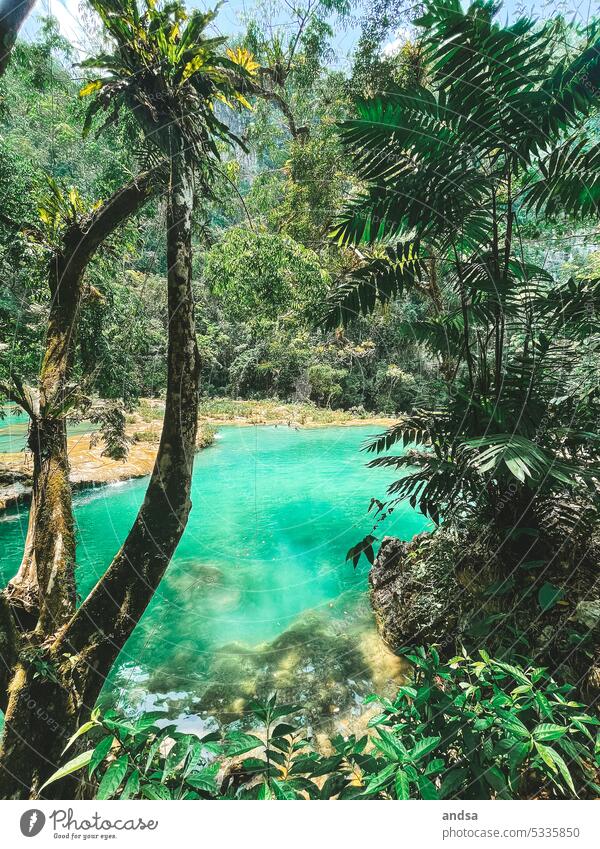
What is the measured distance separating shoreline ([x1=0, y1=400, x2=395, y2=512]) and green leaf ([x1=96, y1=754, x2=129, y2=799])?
1.97 m

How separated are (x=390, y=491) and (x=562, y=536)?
718mm

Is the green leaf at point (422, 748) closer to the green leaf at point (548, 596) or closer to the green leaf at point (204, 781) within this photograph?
the green leaf at point (204, 781)

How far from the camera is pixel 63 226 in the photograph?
6.89ft

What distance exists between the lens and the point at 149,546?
5.23ft

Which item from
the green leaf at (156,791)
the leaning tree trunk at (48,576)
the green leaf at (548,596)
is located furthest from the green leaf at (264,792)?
the leaning tree trunk at (48,576)

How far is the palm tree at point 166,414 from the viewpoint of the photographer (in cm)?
134

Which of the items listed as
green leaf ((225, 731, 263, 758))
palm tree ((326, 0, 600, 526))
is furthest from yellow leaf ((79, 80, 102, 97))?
green leaf ((225, 731, 263, 758))

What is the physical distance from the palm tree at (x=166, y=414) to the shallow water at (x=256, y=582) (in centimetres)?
93

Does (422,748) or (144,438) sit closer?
(422,748)

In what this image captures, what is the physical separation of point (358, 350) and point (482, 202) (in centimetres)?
118

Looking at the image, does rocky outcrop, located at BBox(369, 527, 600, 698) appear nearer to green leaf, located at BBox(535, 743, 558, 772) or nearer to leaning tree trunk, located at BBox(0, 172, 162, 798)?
green leaf, located at BBox(535, 743, 558, 772)
